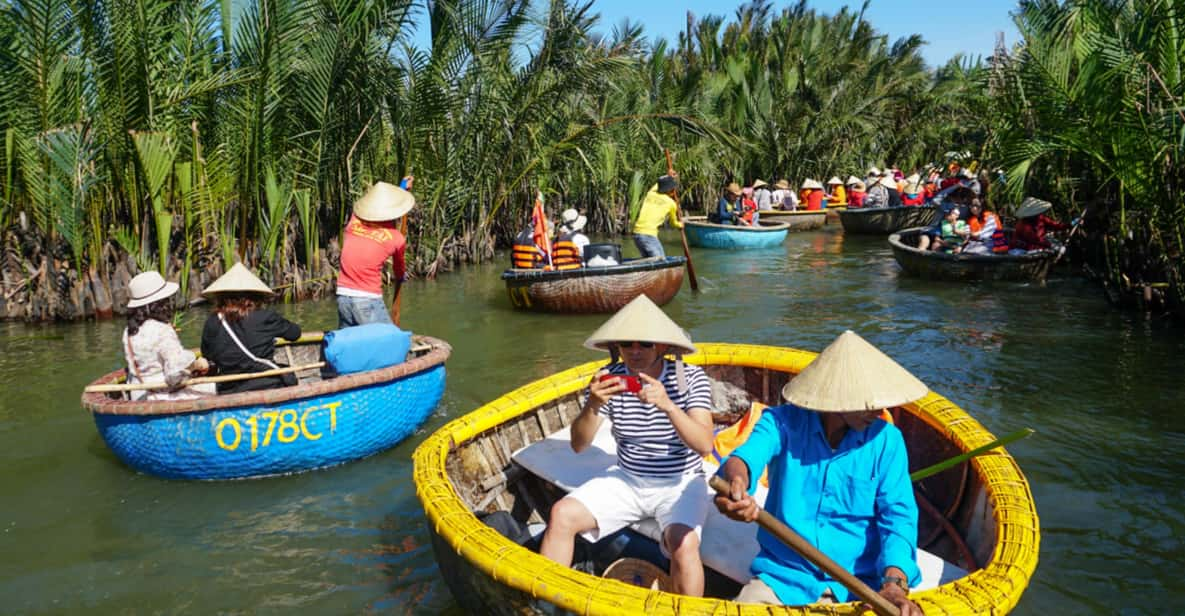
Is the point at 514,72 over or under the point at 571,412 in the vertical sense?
over

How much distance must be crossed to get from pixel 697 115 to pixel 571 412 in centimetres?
1891

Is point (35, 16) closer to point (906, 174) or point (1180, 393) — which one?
point (1180, 393)

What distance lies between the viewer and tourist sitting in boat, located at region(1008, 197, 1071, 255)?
1162cm

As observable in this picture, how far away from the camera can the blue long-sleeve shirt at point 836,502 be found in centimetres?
273

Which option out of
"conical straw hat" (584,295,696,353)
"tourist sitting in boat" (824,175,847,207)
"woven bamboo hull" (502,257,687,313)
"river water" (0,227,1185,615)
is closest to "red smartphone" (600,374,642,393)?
"conical straw hat" (584,295,696,353)

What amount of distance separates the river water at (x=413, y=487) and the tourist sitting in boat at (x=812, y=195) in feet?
42.1

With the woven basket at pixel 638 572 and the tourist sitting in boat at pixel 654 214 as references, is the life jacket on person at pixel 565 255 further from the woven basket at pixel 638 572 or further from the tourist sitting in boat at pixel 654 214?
the woven basket at pixel 638 572

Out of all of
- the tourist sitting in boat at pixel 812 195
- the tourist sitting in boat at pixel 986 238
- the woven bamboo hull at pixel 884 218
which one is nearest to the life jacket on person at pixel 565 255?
the tourist sitting in boat at pixel 986 238

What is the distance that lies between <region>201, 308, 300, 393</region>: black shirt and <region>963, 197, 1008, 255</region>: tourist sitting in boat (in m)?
10.3

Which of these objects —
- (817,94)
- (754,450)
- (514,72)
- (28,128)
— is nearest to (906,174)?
(817,94)

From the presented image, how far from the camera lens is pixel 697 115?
22609 millimetres

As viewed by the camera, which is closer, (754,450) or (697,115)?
(754,450)

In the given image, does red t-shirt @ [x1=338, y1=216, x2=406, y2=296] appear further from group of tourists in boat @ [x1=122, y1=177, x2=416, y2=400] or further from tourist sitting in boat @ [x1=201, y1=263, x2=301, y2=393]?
tourist sitting in boat @ [x1=201, y1=263, x2=301, y2=393]

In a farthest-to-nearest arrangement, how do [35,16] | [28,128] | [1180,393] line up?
A: [28,128] → [35,16] → [1180,393]
